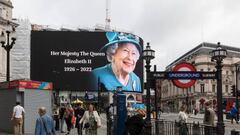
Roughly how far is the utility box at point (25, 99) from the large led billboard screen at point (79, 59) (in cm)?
8122

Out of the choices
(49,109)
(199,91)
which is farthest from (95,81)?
(49,109)

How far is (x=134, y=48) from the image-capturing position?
118562mm

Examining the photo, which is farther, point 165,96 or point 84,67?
point 165,96

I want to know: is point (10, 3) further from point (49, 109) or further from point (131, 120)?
point (131, 120)

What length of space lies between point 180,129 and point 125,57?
97.7m

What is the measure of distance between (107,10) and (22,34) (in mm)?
50316

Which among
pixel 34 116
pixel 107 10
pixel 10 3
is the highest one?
pixel 107 10

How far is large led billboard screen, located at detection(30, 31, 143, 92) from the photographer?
110 metres

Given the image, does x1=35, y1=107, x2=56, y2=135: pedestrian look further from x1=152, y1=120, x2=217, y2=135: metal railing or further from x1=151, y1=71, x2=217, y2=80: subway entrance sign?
x1=151, y1=71, x2=217, y2=80: subway entrance sign

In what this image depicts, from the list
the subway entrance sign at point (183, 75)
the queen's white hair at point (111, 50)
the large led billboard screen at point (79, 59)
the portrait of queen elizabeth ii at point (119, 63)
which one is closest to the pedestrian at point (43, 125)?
the subway entrance sign at point (183, 75)

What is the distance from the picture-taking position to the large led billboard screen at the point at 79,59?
110438mm

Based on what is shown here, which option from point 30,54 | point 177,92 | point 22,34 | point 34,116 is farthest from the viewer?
point 177,92

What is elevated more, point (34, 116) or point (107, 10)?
point (107, 10)

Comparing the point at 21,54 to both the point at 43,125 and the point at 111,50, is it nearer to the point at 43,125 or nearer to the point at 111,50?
the point at 111,50
